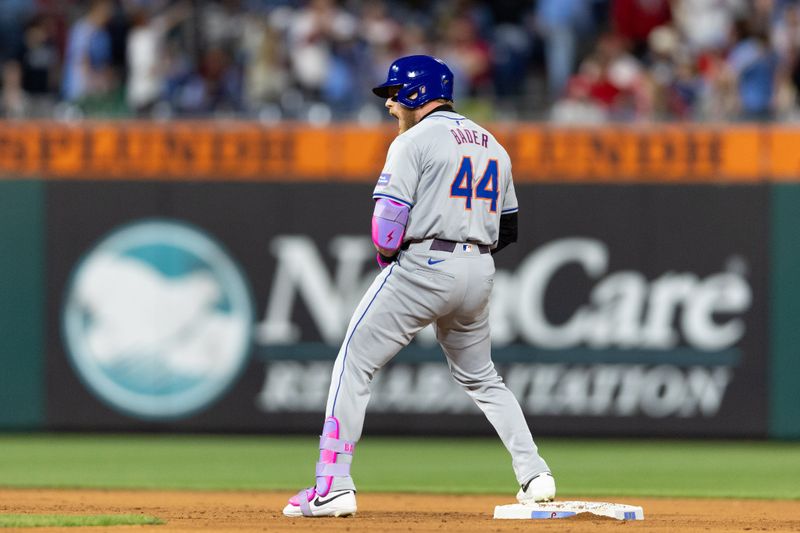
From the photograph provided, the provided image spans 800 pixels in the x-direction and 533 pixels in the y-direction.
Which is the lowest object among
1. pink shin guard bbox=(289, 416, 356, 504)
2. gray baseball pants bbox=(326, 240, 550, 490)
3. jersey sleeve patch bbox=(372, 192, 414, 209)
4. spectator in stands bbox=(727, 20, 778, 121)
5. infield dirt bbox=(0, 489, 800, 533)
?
infield dirt bbox=(0, 489, 800, 533)

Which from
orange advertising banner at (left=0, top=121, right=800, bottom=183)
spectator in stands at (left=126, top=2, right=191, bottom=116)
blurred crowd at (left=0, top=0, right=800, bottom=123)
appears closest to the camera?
orange advertising banner at (left=0, top=121, right=800, bottom=183)

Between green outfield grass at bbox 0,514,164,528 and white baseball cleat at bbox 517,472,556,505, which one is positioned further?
white baseball cleat at bbox 517,472,556,505

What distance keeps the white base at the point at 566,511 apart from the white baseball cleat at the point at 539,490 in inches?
1.5

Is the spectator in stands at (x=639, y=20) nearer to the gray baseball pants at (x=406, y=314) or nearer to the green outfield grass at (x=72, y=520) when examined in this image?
the gray baseball pants at (x=406, y=314)

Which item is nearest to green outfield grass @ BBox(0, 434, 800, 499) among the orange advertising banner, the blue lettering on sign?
the blue lettering on sign

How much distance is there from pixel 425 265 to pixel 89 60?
7708mm

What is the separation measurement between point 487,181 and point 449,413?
21.1 feet

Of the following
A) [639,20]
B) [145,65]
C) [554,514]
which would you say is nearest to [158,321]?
[145,65]

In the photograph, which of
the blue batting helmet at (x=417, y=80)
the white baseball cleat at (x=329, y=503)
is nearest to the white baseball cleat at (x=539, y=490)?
the white baseball cleat at (x=329, y=503)

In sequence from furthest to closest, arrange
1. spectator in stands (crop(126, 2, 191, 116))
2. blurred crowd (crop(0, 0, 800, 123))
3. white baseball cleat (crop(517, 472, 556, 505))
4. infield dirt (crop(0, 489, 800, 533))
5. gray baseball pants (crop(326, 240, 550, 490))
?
spectator in stands (crop(126, 2, 191, 116)), blurred crowd (crop(0, 0, 800, 123)), white baseball cleat (crop(517, 472, 556, 505)), gray baseball pants (crop(326, 240, 550, 490)), infield dirt (crop(0, 489, 800, 533))

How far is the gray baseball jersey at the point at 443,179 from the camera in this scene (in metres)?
6.62

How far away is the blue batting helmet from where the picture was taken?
22.5ft

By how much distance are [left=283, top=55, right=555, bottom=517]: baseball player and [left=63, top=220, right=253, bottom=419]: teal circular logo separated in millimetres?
6479

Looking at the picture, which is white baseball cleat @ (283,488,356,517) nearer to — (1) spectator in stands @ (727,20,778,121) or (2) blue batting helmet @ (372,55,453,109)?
(2) blue batting helmet @ (372,55,453,109)
